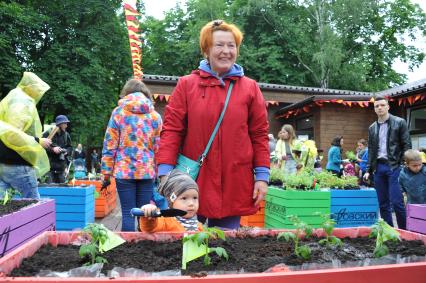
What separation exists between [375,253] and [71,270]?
119 centimetres

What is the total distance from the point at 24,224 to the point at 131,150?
112 centimetres

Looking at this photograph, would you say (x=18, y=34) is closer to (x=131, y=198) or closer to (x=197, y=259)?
(x=131, y=198)

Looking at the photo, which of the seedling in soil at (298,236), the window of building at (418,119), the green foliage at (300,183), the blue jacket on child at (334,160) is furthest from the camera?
the window of building at (418,119)

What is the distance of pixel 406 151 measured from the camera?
5.58 m

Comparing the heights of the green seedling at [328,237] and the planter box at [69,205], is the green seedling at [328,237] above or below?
above

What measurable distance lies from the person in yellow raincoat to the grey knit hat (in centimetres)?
216

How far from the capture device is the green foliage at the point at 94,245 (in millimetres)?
1646

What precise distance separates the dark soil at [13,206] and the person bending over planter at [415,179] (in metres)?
4.39

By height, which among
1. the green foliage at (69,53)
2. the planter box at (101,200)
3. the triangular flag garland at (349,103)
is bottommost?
the planter box at (101,200)

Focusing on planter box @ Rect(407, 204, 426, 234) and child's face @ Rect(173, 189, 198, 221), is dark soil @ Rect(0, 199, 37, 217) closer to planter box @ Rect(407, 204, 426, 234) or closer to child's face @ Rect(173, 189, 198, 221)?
child's face @ Rect(173, 189, 198, 221)

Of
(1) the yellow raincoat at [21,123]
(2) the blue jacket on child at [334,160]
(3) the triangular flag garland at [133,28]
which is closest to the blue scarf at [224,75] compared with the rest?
(1) the yellow raincoat at [21,123]

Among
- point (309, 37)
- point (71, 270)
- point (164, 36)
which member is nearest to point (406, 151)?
point (71, 270)

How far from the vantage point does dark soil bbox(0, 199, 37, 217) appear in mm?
3193

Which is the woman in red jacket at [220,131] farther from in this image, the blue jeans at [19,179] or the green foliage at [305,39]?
the green foliage at [305,39]
